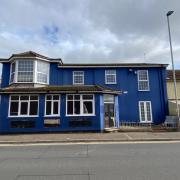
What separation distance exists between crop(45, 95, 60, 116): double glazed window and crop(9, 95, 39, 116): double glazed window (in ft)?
3.23

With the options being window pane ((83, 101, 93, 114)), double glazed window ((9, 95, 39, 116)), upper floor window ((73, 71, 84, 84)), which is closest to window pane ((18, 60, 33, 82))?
double glazed window ((9, 95, 39, 116))

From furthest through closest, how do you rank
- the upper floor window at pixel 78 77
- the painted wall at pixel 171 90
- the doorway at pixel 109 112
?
1. the painted wall at pixel 171 90
2. the upper floor window at pixel 78 77
3. the doorway at pixel 109 112

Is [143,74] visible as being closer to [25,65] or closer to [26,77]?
[26,77]

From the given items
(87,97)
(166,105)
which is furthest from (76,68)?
(166,105)

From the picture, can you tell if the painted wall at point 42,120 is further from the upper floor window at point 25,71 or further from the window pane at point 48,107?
the upper floor window at point 25,71

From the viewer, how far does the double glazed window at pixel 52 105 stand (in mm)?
20625

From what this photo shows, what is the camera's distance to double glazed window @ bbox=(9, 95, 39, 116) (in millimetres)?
20477

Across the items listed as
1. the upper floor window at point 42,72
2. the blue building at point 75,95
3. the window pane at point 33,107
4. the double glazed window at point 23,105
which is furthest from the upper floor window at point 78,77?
the window pane at point 33,107

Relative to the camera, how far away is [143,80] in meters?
26.4

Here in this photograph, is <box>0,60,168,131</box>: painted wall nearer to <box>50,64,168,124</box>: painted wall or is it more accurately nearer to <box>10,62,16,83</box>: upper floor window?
<box>50,64,168,124</box>: painted wall

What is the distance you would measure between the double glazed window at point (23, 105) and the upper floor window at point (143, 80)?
12.1 m

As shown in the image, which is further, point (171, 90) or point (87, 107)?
point (171, 90)

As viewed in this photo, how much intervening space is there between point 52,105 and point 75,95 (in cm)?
230

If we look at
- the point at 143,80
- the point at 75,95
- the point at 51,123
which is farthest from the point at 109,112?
the point at 143,80
